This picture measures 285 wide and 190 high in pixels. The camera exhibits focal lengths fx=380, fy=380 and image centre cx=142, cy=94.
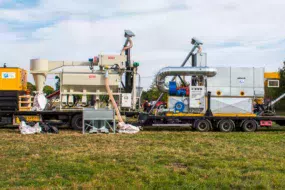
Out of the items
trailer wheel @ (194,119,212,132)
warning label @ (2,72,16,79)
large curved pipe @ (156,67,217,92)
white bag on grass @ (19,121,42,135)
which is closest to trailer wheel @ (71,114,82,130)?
white bag on grass @ (19,121,42,135)

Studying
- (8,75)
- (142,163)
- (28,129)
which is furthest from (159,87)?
(142,163)

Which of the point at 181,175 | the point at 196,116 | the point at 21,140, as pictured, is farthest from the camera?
the point at 196,116

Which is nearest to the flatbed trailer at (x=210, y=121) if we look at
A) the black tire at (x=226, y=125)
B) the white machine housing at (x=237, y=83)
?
the black tire at (x=226, y=125)

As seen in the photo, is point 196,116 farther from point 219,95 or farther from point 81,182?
point 81,182

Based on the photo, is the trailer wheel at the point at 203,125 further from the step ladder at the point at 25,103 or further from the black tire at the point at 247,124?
the step ladder at the point at 25,103

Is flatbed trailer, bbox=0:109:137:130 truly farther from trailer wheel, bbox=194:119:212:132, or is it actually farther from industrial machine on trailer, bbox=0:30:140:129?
trailer wheel, bbox=194:119:212:132

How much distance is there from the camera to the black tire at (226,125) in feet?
55.3

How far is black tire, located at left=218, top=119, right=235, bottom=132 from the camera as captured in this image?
55.3 feet

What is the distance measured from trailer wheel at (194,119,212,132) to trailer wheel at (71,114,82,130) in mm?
5206

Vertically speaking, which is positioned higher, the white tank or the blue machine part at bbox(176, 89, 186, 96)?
the white tank

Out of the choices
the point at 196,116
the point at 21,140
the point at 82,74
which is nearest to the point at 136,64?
the point at 82,74

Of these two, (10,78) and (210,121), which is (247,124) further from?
(10,78)

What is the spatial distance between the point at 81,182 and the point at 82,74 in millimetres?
10969

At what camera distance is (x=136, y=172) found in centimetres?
785
